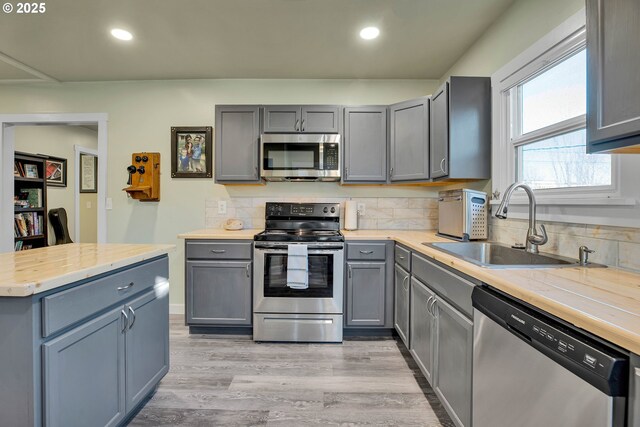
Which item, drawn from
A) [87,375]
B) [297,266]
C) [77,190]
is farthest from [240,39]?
[77,190]

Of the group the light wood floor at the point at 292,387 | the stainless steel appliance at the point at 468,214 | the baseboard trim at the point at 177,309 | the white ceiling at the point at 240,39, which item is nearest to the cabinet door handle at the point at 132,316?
the light wood floor at the point at 292,387

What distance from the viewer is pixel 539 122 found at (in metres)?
1.84

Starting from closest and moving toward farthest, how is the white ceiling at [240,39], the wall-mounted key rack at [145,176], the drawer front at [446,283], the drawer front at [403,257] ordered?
the drawer front at [446,283]
the white ceiling at [240,39]
the drawer front at [403,257]
the wall-mounted key rack at [145,176]

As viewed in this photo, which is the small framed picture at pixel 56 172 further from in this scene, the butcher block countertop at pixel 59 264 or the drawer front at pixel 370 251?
the drawer front at pixel 370 251

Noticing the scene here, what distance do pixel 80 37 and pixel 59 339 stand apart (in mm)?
2502

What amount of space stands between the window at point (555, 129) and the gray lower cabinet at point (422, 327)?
96cm

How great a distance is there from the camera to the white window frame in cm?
137

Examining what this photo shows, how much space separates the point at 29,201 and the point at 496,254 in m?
5.58

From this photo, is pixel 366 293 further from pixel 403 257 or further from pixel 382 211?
pixel 382 211

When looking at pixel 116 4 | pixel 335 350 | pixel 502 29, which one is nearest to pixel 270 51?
pixel 116 4

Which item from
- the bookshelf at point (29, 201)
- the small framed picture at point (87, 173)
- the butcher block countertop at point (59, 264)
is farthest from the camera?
the small framed picture at point (87, 173)

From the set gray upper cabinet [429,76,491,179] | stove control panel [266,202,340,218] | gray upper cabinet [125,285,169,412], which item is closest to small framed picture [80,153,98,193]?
stove control panel [266,202,340,218]

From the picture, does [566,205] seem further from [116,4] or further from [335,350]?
[116,4]

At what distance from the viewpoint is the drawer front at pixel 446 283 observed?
4.31 ft
